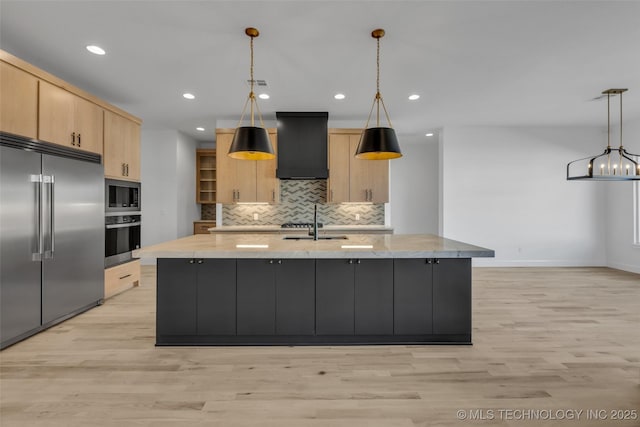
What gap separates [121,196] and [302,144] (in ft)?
8.86

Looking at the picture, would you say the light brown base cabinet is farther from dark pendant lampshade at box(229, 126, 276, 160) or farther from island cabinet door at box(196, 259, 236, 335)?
dark pendant lampshade at box(229, 126, 276, 160)

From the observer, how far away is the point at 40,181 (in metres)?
3.01

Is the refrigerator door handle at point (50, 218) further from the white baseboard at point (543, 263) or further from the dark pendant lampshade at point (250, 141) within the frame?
the white baseboard at point (543, 263)

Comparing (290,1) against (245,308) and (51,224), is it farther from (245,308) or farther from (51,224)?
(51,224)

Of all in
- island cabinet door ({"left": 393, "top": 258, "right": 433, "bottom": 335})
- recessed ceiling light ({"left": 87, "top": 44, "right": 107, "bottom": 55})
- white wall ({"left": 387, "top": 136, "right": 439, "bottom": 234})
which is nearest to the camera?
island cabinet door ({"left": 393, "top": 258, "right": 433, "bottom": 335})

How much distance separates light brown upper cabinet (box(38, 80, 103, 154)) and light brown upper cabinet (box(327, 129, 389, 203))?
Answer: 3414 mm

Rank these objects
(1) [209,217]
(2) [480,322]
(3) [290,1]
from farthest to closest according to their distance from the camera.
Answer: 1. (1) [209,217]
2. (2) [480,322]
3. (3) [290,1]

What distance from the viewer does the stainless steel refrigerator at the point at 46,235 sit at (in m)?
2.74

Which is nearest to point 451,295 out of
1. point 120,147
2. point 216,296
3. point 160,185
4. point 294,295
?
point 294,295

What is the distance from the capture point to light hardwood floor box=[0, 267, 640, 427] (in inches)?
74.5

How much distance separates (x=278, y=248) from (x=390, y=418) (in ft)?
4.56

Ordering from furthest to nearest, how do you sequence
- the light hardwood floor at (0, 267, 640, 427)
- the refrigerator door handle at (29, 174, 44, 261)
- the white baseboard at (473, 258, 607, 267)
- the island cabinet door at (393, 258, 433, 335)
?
the white baseboard at (473, 258, 607, 267)
the refrigerator door handle at (29, 174, 44, 261)
the island cabinet door at (393, 258, 433, 335)
the light hardwood floor at (0, 267, 640, 427)

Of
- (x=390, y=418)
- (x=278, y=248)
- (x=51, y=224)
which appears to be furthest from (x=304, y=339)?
(x=51, y=224)

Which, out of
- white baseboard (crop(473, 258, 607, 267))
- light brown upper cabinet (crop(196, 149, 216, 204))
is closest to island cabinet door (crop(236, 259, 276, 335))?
white baseboard (crop(473, 258, 607, 267))
